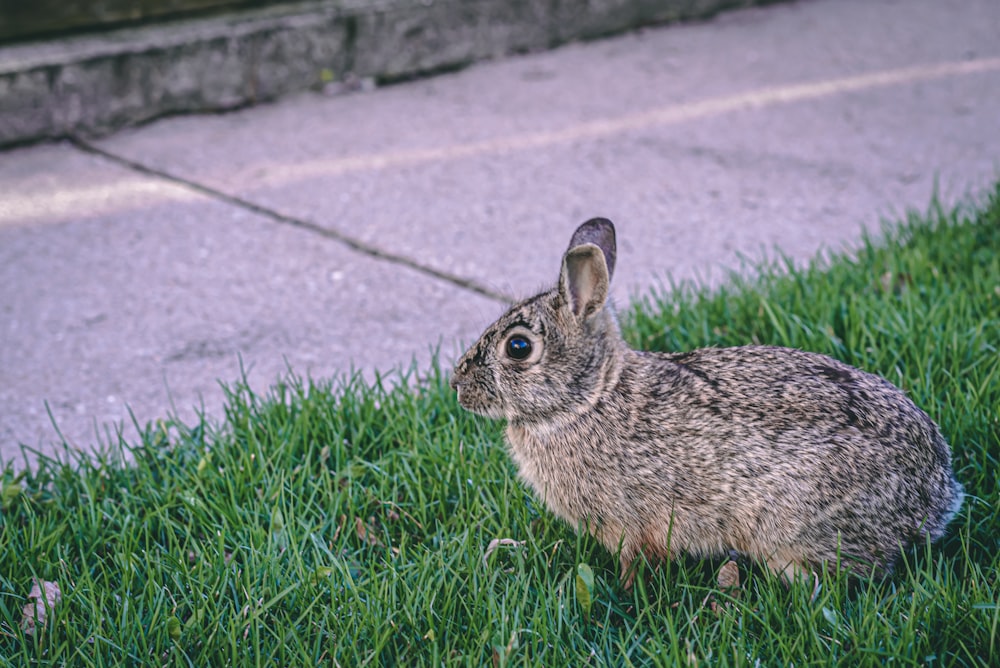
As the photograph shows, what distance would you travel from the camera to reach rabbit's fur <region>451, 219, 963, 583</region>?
253 cm

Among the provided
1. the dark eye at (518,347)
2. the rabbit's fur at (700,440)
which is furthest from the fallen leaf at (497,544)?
the dark eye at (518,347)

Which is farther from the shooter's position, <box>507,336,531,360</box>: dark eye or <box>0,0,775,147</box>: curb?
<box>0,0,775,147</box>: curb

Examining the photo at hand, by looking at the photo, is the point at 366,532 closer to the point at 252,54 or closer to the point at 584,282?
the point at 584,282

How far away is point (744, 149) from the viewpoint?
5629 mm

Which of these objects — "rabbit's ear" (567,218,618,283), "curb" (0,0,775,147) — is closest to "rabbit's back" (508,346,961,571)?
"rabbit's ear" (567,218,618,283)

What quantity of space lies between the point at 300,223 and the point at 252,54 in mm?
1559

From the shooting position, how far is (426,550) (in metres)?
2.72

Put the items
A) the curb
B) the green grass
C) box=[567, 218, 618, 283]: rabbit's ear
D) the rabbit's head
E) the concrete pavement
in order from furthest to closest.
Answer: the curb < the concrete pavement < box=[567, 218, 618, 283]: rabbit's ear < the rabbit's head < the green grass

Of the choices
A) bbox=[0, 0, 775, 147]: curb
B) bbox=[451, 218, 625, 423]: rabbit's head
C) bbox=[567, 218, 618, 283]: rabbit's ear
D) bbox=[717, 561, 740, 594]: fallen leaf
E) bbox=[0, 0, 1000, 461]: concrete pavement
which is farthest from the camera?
bbox=[0, 0, 775, 147]: curb

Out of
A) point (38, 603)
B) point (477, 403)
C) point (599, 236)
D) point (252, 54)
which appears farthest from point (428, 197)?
point (38, 603)

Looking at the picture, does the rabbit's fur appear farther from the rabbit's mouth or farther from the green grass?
the green grass

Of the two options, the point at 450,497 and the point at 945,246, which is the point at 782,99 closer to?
the point at 945,246

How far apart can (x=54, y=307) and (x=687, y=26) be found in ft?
16.1

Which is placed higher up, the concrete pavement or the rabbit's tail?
the concrete pavement
